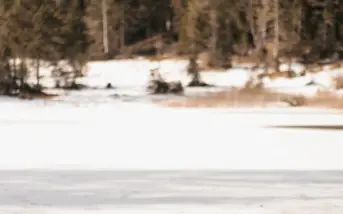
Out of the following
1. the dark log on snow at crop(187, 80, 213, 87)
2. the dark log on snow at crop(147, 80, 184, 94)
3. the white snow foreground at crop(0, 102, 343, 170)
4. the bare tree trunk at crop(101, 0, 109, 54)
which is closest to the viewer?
the white snow foreground at crop(0, 102, 343, 170)

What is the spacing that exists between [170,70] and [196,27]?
141 inches

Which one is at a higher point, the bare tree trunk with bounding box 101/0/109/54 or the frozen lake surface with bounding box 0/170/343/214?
the bare tree trunk with bounding box 101/0/109/54

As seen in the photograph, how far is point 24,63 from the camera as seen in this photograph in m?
28.1

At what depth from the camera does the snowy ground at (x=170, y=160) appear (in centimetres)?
700

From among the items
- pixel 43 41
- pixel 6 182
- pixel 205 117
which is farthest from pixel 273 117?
pixel 43 41

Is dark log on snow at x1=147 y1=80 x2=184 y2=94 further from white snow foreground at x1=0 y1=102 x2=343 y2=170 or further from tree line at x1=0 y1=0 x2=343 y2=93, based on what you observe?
white snow foreground at x1=0 y1=102 x2=343 y2=170

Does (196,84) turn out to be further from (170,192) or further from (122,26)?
(170,192)

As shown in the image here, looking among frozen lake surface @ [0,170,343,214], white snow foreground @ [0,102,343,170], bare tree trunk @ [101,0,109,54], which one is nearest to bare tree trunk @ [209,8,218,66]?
bare tree trunk @ [101,0,109,54]

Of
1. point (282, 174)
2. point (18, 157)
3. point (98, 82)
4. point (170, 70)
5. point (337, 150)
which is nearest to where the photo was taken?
point (282, 174)

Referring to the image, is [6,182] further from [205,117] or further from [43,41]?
[43,41]

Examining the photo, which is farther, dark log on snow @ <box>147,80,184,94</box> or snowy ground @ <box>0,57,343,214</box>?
dark log on snow @ <box>147,80,184,94</box>

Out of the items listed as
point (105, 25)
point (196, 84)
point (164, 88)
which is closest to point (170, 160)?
point (164, 88)

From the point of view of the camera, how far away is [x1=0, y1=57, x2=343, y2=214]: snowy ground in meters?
7.00

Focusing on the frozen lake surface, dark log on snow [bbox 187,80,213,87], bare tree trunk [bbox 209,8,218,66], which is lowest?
dark log on snow [bbox 187,80,213,87]
